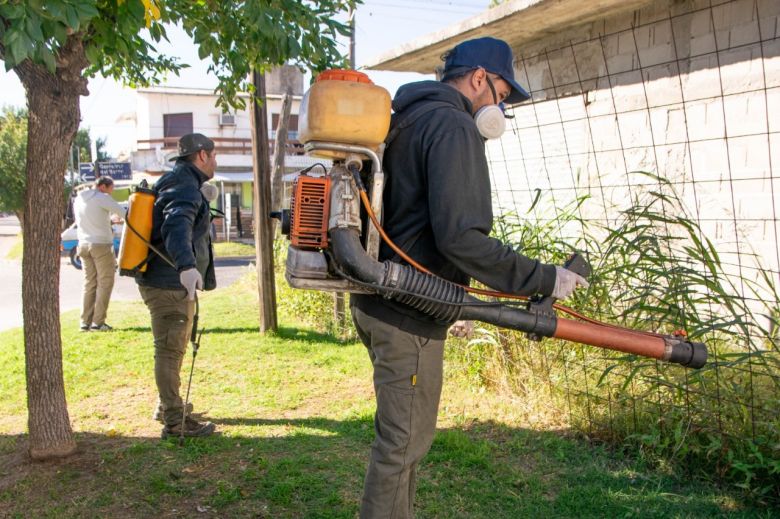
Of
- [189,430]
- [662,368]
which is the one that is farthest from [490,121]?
[189,430]

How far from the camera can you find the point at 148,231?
180 inches

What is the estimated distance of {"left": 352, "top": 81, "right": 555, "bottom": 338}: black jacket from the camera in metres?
2.37

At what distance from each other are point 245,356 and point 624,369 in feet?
13.4

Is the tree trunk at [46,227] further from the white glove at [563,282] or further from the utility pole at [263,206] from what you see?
the utility pole at [263,206]

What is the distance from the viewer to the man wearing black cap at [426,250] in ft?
7.87

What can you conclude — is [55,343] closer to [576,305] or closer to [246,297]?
[576,305]

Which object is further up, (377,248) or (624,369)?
(377,248)

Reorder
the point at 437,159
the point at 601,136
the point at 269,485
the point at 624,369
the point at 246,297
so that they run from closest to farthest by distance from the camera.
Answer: the point at 437,159
the point at 269,485
the point at 624,369
the point at 601,136
the point at 246,297

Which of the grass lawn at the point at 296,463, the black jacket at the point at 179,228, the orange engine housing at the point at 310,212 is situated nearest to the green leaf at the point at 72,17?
the orange engine housing at the point at 310,212

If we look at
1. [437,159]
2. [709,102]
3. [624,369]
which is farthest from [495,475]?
[709,102]

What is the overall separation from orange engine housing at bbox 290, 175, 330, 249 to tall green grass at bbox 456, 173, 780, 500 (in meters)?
2.02

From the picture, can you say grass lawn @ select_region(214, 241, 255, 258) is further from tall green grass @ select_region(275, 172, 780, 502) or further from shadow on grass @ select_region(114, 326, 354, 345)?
tall green grass @ select_region(275, 172, 780, 502)

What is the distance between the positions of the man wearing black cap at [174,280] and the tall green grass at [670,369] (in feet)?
7.42

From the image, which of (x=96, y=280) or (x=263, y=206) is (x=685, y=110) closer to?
(x=263, y=206)
